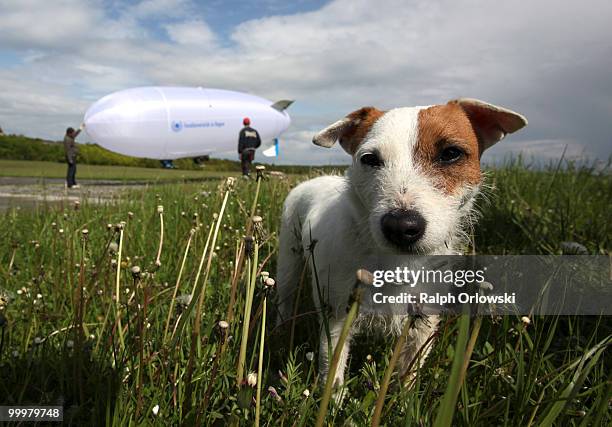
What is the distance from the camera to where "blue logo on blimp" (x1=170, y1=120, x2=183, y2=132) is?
80.1 ft

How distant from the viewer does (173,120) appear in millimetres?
24406

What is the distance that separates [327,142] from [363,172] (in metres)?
0.57

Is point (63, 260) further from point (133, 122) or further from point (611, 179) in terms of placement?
point (133, 122)

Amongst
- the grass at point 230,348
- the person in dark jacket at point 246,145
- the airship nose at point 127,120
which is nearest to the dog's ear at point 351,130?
the grass at point 230,348

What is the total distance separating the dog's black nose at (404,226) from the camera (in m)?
1.86

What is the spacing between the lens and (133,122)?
75.8 feet

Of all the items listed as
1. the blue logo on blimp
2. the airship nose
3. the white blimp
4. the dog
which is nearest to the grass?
the dog

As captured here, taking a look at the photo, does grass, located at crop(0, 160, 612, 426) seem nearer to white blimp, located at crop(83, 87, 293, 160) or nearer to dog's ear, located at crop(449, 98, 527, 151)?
dog's ear, located at crop(449, 98, 527, 151)

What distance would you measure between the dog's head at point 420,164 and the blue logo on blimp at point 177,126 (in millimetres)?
23667

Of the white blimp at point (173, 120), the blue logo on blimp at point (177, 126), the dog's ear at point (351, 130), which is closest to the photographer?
the dog's ear at point (351, 130)

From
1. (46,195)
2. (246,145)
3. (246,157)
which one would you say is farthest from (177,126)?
(46,195)

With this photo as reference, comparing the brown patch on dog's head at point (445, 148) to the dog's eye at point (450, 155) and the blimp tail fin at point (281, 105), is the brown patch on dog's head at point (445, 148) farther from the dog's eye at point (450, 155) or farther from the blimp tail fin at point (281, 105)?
the blimp tail fin at point (281, 105)

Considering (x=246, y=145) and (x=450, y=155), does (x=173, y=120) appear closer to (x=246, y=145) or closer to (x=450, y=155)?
(x=246, y=145)

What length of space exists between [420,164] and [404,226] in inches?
19.5
